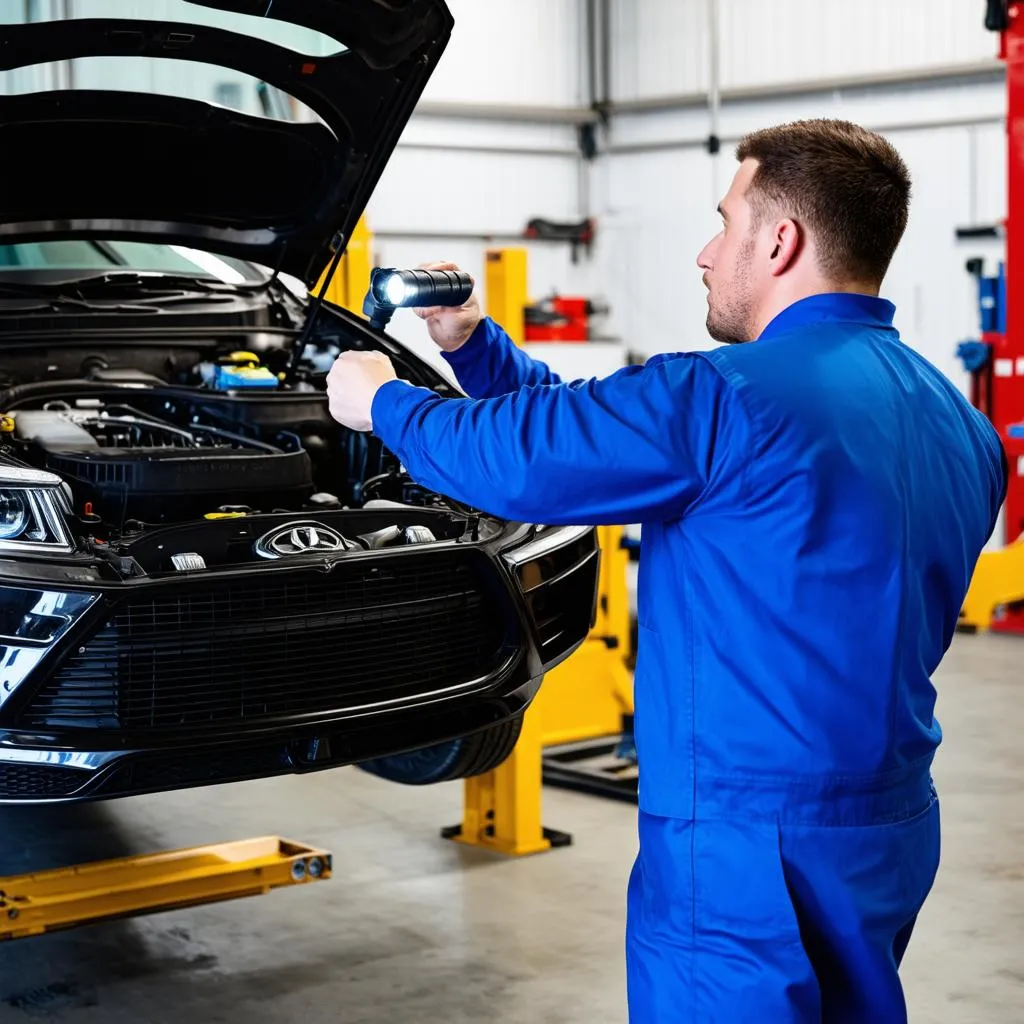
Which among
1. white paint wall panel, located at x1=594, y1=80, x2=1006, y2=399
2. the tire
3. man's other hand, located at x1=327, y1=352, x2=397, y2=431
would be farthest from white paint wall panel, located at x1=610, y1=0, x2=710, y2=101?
man's other hand, located at x1=327, y1=352, x2=397, y2=431

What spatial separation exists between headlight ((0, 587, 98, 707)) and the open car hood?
109 centimetres

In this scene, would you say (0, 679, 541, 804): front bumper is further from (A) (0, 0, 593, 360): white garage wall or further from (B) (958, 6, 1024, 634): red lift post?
(A) (0, 0, 593, 360): white garage wall

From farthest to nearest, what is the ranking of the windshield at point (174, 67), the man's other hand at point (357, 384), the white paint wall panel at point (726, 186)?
the white paint wall panel at point (726, 186) → the windshield at point (174, 67) → the man's other hand at point (357, 384)

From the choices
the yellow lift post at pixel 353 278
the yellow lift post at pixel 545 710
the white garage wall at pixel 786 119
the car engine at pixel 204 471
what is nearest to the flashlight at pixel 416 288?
the car engine at pixel 204 471

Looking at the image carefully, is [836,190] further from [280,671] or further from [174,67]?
[174,67]

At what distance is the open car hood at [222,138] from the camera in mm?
2996

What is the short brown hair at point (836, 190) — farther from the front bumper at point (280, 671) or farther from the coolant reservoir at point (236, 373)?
the coolant reservoir at point (236, 373)

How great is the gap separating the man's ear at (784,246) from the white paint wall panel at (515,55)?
1142cm

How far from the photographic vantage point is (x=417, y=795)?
4.82 meters

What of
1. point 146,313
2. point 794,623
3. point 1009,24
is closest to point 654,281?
point 1009,24

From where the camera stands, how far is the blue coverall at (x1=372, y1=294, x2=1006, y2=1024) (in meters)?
1.70

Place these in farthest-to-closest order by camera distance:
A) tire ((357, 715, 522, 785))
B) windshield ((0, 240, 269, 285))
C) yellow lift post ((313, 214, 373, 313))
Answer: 1. yellow lift post ((313, 214, 373, 313))
2. windshield ((0, 240, 269, 285))
3. tire ((357, 715, 522, 785))

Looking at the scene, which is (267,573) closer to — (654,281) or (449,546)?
(449,546)

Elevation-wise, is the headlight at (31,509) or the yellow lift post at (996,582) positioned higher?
the headlight at (31,509)
